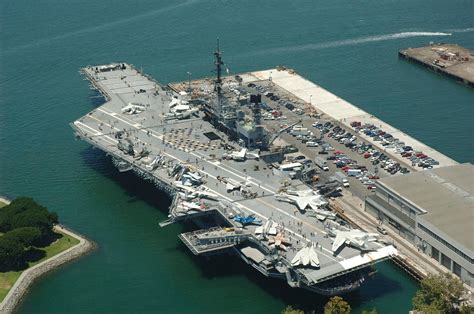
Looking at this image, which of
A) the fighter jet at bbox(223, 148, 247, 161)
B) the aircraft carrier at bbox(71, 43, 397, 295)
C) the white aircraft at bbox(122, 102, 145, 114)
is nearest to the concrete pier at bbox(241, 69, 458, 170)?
the aircraft carrier at bbox(71, 43, 397, 295)

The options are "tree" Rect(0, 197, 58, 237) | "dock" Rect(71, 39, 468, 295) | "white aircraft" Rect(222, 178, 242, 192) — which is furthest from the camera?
"white aircraft" Rect(222, 178, 242, 192)

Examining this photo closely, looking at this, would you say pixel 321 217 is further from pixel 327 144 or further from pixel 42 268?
pixel 42 268

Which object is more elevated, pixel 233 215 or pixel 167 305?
pixel 233 215

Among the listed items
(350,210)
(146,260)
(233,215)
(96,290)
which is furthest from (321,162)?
(96,290)

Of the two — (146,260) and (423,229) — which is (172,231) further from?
(423,229)

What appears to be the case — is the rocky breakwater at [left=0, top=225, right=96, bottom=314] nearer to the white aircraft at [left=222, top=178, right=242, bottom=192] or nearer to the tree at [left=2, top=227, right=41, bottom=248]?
the tree at [left=2, top=227, right=41, bottom=248]

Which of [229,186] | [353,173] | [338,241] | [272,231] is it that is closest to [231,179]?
[229,186]
